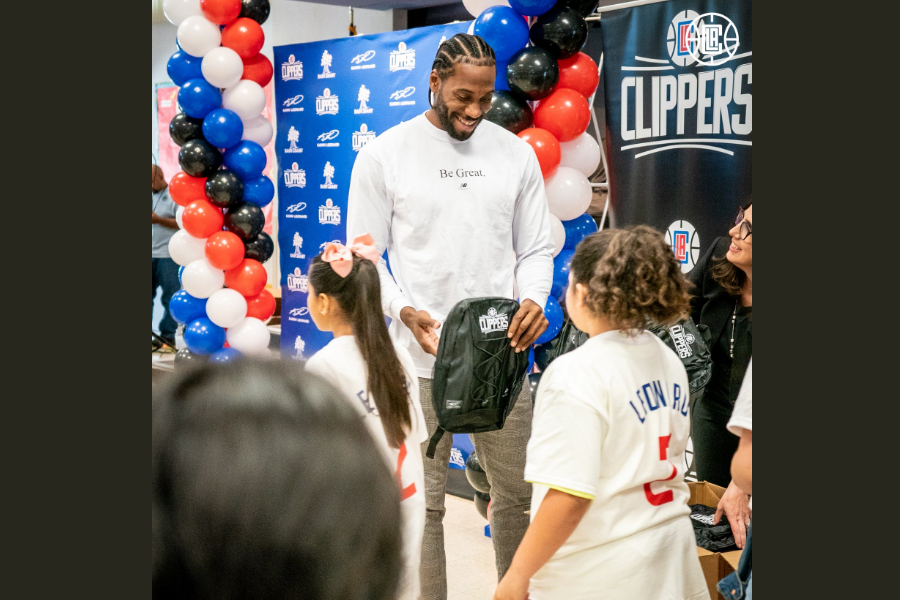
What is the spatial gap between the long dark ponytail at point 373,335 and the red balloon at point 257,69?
114 inches

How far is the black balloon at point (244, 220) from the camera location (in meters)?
4.43

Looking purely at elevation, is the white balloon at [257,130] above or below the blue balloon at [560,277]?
above

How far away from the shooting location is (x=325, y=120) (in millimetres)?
4703

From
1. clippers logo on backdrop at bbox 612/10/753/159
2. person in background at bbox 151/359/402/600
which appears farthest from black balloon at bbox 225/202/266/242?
person in background at bbox 151/359/402/600

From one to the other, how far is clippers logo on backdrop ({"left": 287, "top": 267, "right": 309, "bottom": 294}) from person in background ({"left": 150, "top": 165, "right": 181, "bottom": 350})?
1.00m

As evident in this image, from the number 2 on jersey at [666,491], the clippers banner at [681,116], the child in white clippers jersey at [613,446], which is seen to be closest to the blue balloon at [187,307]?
the clippers banner at [681,116]

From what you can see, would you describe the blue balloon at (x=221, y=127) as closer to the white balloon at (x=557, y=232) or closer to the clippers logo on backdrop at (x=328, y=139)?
the clippers logo on backdrop at (x=328, y=139)

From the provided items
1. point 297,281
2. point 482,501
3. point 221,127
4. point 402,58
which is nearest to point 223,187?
point 221,127

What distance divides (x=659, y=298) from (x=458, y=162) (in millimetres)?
655

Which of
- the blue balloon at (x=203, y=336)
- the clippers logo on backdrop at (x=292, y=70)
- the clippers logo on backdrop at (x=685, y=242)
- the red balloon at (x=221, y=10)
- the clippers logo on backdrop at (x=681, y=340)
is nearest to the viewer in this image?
the clippers logo on backdrop at (x=681, y=340)

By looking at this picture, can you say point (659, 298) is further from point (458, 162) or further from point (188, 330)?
point (188, 330)

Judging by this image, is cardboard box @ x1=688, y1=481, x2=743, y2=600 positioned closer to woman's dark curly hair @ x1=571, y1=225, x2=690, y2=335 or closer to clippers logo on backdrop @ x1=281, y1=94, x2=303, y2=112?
woman's dark curly hair @ x1=571, y1=225, x2=690, y2=335

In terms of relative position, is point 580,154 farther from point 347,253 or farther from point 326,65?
point 326,65

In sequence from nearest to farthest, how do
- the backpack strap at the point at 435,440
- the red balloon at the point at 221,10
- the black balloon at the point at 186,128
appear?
1. the backpack strap at the point at 435,440
2. the red balloon at the point at 221,10
3. the black balloon at the point at 186,128
